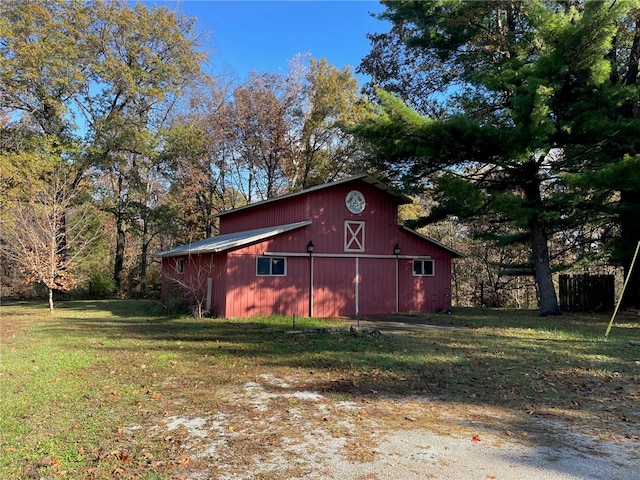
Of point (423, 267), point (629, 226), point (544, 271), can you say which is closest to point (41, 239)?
point (423, 267)

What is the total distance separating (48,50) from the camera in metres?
23.0

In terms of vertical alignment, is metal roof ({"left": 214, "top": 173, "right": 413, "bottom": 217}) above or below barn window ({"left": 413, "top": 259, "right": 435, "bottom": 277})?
above

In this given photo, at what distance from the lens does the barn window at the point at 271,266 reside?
15758 millimetres

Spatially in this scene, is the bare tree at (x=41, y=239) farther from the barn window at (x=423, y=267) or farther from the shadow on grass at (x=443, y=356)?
the barn window at (x=423, y=267)

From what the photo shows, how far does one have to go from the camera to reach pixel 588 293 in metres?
19.3

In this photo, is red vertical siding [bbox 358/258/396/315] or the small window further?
the small window

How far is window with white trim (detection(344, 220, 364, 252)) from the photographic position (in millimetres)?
17266

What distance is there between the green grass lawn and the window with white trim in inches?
239

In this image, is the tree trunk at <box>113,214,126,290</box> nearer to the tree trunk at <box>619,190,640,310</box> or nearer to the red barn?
the red barn

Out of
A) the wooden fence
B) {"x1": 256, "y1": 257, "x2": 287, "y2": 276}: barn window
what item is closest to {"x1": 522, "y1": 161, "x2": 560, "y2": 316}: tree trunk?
the wooden fence

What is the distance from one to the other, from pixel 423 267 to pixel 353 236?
138 inches

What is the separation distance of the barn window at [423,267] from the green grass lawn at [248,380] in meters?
6.44

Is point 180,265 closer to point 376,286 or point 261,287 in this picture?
point 261,287

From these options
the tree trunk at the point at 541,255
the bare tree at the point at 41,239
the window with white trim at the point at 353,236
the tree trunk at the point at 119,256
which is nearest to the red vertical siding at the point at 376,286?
the window with white trim at the point at 353,236
